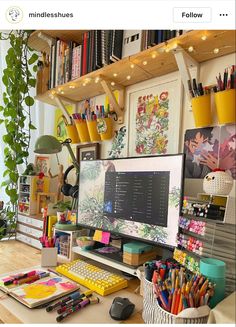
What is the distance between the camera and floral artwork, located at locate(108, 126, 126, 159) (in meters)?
1.14

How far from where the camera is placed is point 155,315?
58cm

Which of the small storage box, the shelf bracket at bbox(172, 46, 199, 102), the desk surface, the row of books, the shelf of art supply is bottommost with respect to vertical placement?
the desk surface

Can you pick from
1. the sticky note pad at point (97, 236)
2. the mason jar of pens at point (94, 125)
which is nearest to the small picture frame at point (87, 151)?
the mason jar of pens at point (94, 125)

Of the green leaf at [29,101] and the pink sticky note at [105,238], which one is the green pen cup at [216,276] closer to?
the pink sticky note at [105,238]

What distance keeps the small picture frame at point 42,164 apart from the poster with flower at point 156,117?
693 millimetres

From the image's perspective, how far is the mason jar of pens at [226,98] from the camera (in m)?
0.72

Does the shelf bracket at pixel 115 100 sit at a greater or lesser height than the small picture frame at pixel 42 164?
greater

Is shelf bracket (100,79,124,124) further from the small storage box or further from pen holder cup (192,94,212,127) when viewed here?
Answer: the small storage box

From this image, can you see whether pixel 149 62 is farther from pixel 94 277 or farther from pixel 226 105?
pixel 94 277

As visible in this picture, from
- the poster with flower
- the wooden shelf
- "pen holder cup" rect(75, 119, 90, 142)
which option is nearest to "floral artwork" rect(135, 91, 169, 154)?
the poster with flower

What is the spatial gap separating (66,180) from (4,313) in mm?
859

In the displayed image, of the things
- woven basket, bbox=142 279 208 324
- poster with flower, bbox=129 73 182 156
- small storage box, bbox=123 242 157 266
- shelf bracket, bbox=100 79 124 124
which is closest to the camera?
woven basket, bbox=142 279 208 324

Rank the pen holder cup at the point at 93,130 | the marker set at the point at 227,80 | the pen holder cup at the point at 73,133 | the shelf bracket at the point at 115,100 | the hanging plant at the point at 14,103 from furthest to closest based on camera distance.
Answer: the hanging plant at the point at 14,103
the pen holder cup at the point at 73,133
the pen holder cup at the point at 93,130
the shelf bracket at the point at 115,100
the marker set at the point at 227,80
